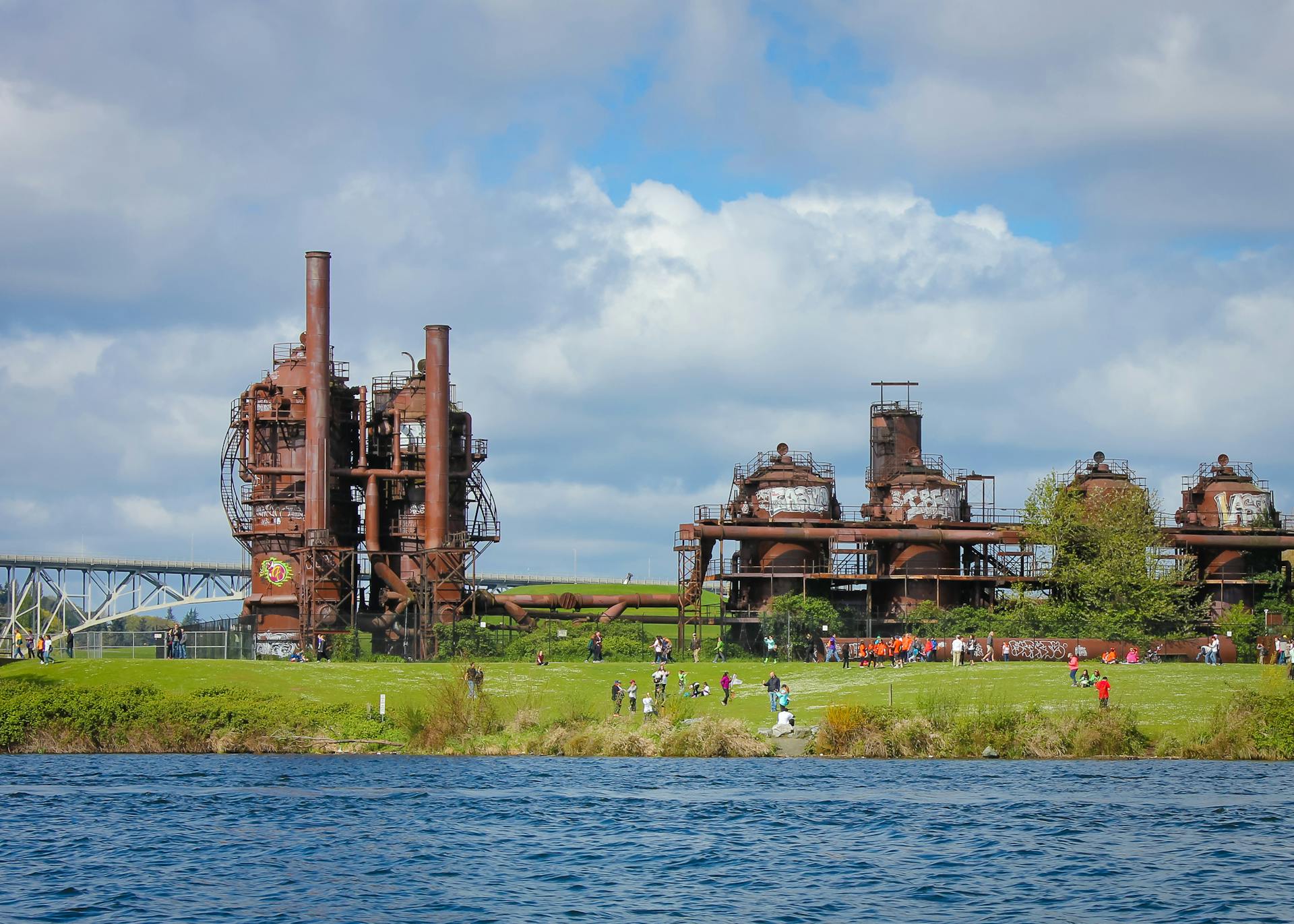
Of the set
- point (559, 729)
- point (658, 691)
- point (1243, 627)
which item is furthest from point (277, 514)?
point (1243, 627)

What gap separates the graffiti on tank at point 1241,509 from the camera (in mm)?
97750

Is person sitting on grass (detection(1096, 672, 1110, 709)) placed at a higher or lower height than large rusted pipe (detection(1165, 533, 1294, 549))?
lower

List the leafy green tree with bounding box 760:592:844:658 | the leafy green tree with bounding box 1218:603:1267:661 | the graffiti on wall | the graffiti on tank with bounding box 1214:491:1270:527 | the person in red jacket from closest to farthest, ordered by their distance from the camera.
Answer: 1. the person in red jacket
2. the leafy green tree with bounding box 1218:603:1267:661
3. the leafy green tree with bounding box 760:592:844:658
4. the graffiti on wall
5. the graffiti on tank with bounding box 1214:491:1270:527

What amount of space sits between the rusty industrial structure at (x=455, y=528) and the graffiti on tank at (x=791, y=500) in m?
0.08

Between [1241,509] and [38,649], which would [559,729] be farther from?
[1241,509]

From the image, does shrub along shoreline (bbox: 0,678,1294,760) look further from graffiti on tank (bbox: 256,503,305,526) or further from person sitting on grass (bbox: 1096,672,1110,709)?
graffiti on tank (bbox: 256,503,305,526)

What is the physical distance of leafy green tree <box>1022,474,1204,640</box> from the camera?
8575cm

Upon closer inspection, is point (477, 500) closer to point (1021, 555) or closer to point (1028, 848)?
point (1021, 555)

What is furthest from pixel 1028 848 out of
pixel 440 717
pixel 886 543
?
pixel 886 543

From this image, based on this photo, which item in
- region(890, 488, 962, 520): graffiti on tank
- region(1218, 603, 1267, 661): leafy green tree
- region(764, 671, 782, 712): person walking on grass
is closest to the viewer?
region(764, 671, 782, 712): person walking on grass

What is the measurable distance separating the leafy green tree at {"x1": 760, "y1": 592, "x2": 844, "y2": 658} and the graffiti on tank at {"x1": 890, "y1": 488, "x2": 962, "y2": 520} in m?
11.1

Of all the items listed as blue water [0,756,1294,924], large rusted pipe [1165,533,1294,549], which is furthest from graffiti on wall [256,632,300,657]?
large rusted pipe [1165,533,1294,549]

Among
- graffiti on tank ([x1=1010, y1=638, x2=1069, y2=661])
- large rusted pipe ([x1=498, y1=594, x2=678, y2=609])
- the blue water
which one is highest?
large rusted pipe ([x1=498, y1=594, x2=678, y2=609])

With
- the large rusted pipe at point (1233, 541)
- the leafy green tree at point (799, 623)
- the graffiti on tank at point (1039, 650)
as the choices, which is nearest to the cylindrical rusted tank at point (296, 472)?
the leafy green tree at point (799, 623)
